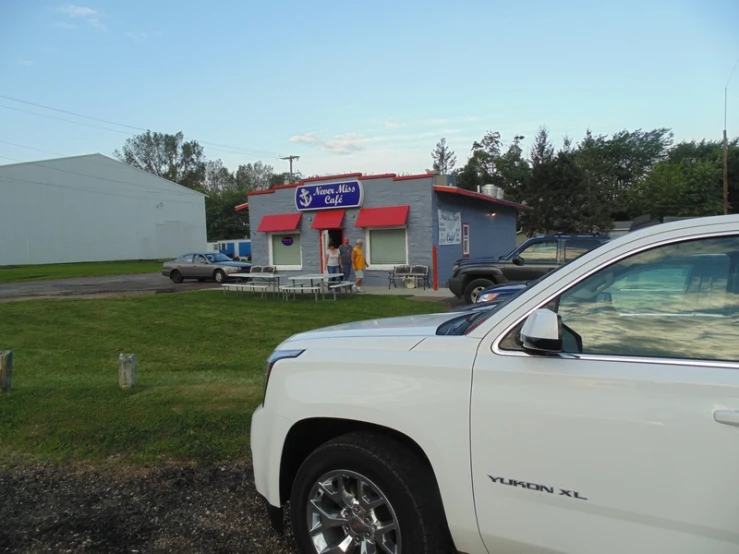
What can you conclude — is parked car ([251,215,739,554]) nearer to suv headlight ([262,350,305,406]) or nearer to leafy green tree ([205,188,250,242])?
suv headlight ([262,350,305,406])

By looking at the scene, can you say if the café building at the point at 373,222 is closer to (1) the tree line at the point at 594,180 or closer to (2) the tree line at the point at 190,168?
(1) the tree line at the point at 594,180

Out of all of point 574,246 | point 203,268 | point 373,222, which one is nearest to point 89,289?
point 203,268

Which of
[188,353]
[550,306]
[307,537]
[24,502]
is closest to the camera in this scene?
[550,306]

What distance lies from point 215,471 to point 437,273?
1514 centimetres

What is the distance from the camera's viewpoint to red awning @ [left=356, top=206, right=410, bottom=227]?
18.4 m

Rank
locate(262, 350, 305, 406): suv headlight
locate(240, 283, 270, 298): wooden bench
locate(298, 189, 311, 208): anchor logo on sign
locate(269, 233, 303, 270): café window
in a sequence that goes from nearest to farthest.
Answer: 1. locate(262, 350, 305, 406): suv headlight
2. locate(240, 283, 270, 298): wooden bench
3. locate(298, 189, 311, 208): anchor logo on sign
4. locate(269, 233, 303, 270): café window

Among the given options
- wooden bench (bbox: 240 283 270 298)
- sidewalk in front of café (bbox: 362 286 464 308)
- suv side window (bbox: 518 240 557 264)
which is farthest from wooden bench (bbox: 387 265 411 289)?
suv side window (bbox: 518 240 557 264)

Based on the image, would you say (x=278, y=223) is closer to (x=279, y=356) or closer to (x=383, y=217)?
(x=383, y=217)

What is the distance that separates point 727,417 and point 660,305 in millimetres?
583

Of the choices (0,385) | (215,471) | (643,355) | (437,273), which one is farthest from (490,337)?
(437,273)

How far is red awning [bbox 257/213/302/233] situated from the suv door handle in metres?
19.2

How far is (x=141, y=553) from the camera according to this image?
9.89ft

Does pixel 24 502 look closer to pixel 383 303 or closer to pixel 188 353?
pixel 188 353

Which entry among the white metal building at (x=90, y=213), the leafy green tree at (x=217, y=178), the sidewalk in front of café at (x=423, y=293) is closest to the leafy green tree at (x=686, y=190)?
the sidewalk in front of café at (x=423, y=293)
